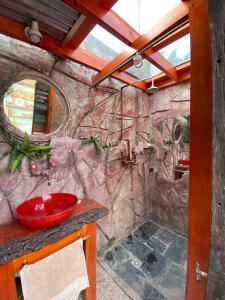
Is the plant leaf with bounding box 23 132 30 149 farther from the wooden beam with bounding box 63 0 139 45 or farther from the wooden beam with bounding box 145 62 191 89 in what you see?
the wooden beam with bounding box 145 62 191 89

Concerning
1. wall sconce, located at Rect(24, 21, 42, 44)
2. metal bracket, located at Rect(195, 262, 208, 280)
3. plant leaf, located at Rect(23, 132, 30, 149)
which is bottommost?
metal bracket, located at Rect(195, 262, 208, 280)

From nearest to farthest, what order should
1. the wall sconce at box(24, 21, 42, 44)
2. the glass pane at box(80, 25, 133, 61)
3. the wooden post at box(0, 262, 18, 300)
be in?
1. the wooden post at box(0, 262, 18, 300)
2. the wall sconce at box(24, 21, 42, 44)
3. the glass pane at box(80, 25, 133, 61)

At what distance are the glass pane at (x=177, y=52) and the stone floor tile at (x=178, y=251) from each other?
269cm

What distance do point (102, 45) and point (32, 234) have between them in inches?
88.5

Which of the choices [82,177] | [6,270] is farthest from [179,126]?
[6,270]

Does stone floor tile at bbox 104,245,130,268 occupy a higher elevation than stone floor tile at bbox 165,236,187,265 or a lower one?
lower

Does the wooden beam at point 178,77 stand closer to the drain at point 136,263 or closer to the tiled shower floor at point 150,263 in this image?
the tiled shower floor at point 150,263

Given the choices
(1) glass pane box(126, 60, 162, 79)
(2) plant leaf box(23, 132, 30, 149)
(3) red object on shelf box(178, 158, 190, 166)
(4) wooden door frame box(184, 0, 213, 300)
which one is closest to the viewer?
(4) wooden door frame box(184, 0, 213, 300)

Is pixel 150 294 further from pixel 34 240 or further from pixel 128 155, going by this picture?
pixel 128 155

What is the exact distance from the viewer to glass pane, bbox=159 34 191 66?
1.89 metres

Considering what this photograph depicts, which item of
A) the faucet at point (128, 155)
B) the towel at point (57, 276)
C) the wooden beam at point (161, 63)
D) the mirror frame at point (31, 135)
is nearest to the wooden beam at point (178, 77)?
the wooden beam at point (161, 63)

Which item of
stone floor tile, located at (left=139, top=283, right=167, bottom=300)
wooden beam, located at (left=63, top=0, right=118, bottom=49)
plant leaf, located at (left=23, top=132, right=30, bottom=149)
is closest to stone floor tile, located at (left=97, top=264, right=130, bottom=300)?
stone floor tile, located at (left=139, top=283, right=167, bottom=300)

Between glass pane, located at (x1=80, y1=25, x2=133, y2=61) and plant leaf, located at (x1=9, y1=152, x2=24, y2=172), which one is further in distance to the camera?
glass pane, located at (x1=80, y1=25, x2=133, y2=61)

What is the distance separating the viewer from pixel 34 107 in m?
1.65
